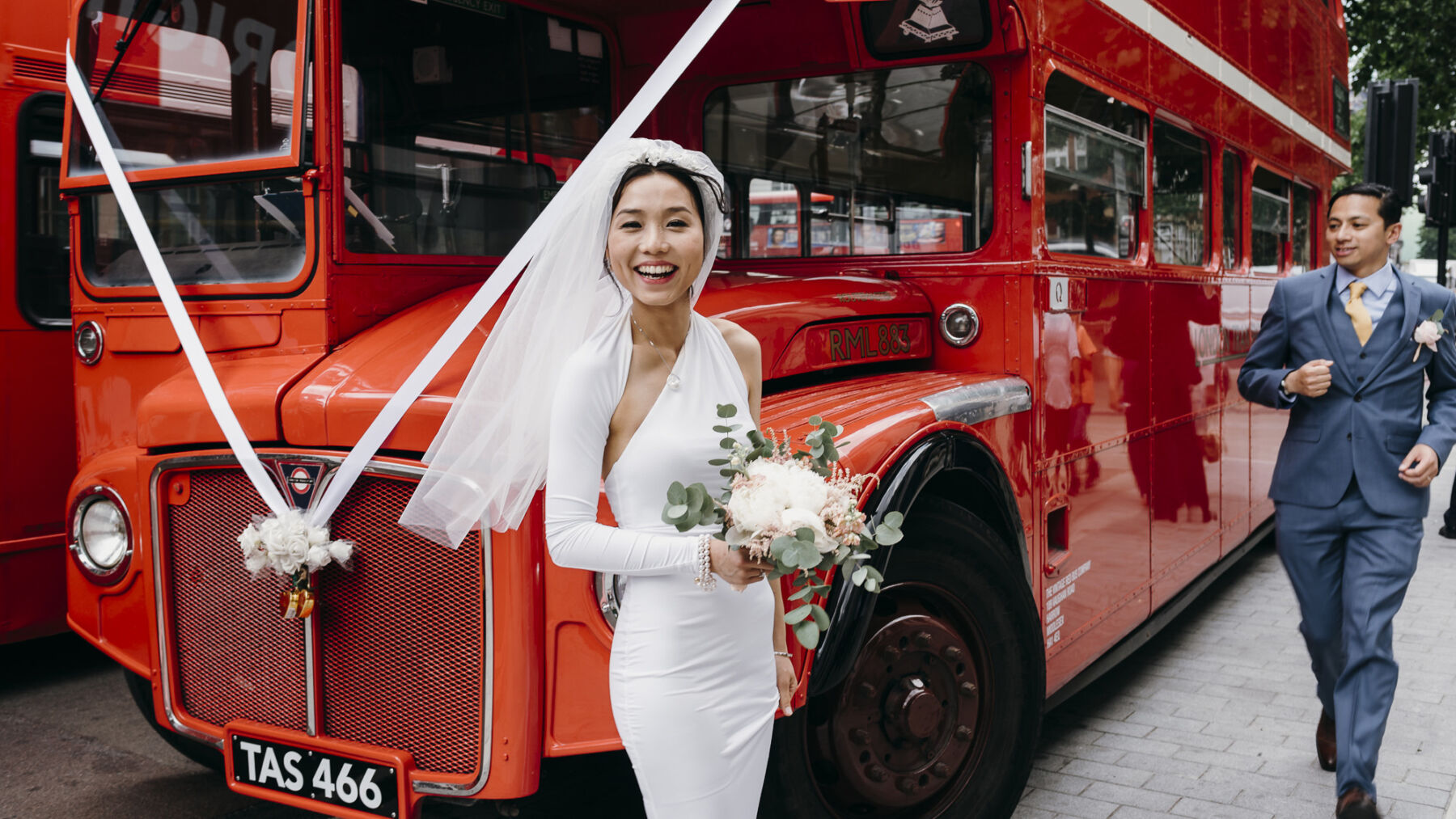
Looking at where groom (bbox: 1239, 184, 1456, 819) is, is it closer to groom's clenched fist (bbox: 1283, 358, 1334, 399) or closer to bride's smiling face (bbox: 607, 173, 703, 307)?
groom's clenched fist (bbox: 1283, 358, 1334, 399)

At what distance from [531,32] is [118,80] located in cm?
114

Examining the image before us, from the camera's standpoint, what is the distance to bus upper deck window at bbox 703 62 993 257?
3.71m

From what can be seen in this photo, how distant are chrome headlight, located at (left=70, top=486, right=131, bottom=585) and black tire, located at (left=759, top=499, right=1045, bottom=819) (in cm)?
180

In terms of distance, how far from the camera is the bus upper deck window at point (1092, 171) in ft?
12.5

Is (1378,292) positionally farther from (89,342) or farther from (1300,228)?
(1300,228)

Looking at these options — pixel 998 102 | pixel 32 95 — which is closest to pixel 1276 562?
pixel 998 102

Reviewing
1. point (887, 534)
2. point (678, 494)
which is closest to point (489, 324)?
point (678, 494)

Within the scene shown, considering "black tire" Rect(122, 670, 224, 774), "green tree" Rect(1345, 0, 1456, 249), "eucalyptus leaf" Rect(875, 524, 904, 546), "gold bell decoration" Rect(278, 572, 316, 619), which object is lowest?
"black tire" Rect(122, 670, 224, 774)

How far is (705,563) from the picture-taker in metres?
1.91

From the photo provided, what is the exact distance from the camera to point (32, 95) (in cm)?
512

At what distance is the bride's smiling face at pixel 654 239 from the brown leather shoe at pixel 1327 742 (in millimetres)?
3039

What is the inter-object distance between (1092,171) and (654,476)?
8.71ft

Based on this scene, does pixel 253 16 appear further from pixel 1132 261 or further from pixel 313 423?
pixel 1132 261

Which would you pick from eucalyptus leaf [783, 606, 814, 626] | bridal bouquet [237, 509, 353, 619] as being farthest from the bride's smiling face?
bridal bouquet [237, 509, 353, 619]
